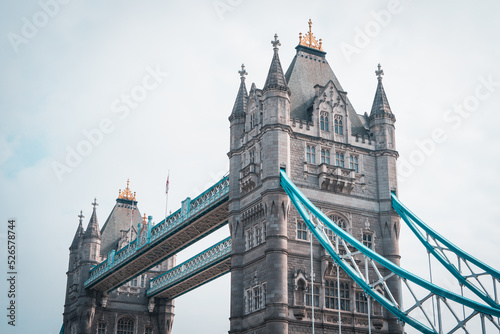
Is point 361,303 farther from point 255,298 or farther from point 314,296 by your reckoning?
point 255,298

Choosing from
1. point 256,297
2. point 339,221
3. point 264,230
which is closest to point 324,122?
point 339,221

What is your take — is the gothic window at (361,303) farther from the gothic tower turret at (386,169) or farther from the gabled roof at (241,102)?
the gabled roof at (241,102)

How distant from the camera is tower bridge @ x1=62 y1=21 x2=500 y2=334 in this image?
41469 millimetres

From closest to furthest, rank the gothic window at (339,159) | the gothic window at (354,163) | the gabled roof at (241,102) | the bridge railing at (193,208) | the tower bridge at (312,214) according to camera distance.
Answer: the tower bridge at (312,214) → the gothic window at (339,159) → the gothic window at (354,163) → the gabled roof at (241,102) → the bridge railing at (193,208)

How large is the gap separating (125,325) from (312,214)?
39.2 meters

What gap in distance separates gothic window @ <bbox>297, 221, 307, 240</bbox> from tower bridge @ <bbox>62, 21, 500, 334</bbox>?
86mm

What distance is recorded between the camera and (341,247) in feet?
147

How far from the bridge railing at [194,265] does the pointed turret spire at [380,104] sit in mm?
14687

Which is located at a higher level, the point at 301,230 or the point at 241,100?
the point at 241,100

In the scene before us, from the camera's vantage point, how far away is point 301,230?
147 ft

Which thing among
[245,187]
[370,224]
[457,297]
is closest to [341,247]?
[370,224]

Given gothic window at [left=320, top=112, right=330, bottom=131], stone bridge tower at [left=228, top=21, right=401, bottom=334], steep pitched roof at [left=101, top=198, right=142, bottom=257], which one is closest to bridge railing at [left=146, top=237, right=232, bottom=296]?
steep pitched roof at [left=101, top=198, right=142, bottom=257]

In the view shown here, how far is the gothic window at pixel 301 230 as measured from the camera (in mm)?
44522

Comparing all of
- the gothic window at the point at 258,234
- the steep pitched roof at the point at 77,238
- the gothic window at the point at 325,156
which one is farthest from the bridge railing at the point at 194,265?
the gothic window at the point at 325,156
